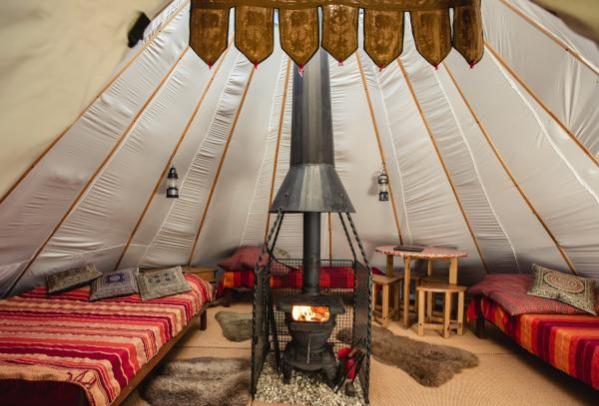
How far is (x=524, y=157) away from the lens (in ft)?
8.66

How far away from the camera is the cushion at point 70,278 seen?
2.79m

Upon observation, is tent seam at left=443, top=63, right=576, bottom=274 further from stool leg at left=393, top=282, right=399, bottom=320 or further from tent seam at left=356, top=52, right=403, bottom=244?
stool leg at left=393, top=282, right=399, bottom=320

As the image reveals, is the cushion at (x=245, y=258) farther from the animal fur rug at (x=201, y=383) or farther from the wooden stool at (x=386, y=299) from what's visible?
the animal fur rug at (x=201, y=383)

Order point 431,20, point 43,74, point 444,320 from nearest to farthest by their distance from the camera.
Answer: point 43,74 → point 431,20 → point 444,320

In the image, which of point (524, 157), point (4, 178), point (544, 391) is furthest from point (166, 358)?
point (524, 157)

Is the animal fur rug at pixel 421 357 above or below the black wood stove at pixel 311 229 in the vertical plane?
below

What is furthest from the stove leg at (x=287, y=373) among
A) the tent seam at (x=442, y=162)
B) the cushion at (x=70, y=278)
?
the tent seam at (x=442, y=162)

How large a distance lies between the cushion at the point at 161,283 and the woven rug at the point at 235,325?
587 mm

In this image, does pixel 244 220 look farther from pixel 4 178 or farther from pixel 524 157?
pixel 4 178

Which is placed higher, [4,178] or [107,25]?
[107,25]

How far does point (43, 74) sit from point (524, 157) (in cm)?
291

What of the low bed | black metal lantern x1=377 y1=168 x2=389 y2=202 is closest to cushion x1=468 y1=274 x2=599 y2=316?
the low bed

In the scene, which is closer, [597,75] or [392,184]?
[597,75]

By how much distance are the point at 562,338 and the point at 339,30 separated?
2.28 metres
